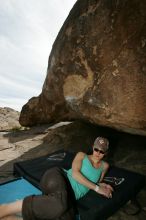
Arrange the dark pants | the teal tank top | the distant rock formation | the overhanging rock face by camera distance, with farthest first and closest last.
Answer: the distant rock formation, the overhanging rock face, the teal tank top, the dark pants

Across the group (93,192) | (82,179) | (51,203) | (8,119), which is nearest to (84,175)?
(82,179)

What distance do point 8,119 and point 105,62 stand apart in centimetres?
833

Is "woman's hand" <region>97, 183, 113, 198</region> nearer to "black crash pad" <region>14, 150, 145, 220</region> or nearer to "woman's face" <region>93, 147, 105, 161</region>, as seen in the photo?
"black crash pad" <region>14, 150, 145, 220</region>

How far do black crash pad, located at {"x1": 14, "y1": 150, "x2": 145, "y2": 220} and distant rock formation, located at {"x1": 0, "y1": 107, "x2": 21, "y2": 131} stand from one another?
213 inches

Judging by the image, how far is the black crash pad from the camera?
11.0ft

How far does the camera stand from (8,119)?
11.7 meters

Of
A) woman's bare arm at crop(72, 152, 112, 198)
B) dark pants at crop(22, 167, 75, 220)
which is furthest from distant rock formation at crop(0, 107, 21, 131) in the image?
dark pants at crop(22, 167, 75, 220)

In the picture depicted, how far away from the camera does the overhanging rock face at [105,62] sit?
13.4ft

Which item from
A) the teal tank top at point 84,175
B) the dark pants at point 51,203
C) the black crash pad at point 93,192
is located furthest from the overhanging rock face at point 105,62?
the dark pants at point 51,203

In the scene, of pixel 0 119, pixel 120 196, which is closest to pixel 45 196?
pixel 120 196

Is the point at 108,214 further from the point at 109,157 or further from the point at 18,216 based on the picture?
the point at 109,157

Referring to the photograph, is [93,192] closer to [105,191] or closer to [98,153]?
[105,191]

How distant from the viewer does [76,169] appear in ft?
11.4

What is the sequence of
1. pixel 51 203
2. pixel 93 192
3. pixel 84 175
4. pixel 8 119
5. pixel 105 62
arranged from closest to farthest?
pixel 51 203 < pixel 84 175 < pixel 93 192 < pixel 105 62 < pixel 8 119
